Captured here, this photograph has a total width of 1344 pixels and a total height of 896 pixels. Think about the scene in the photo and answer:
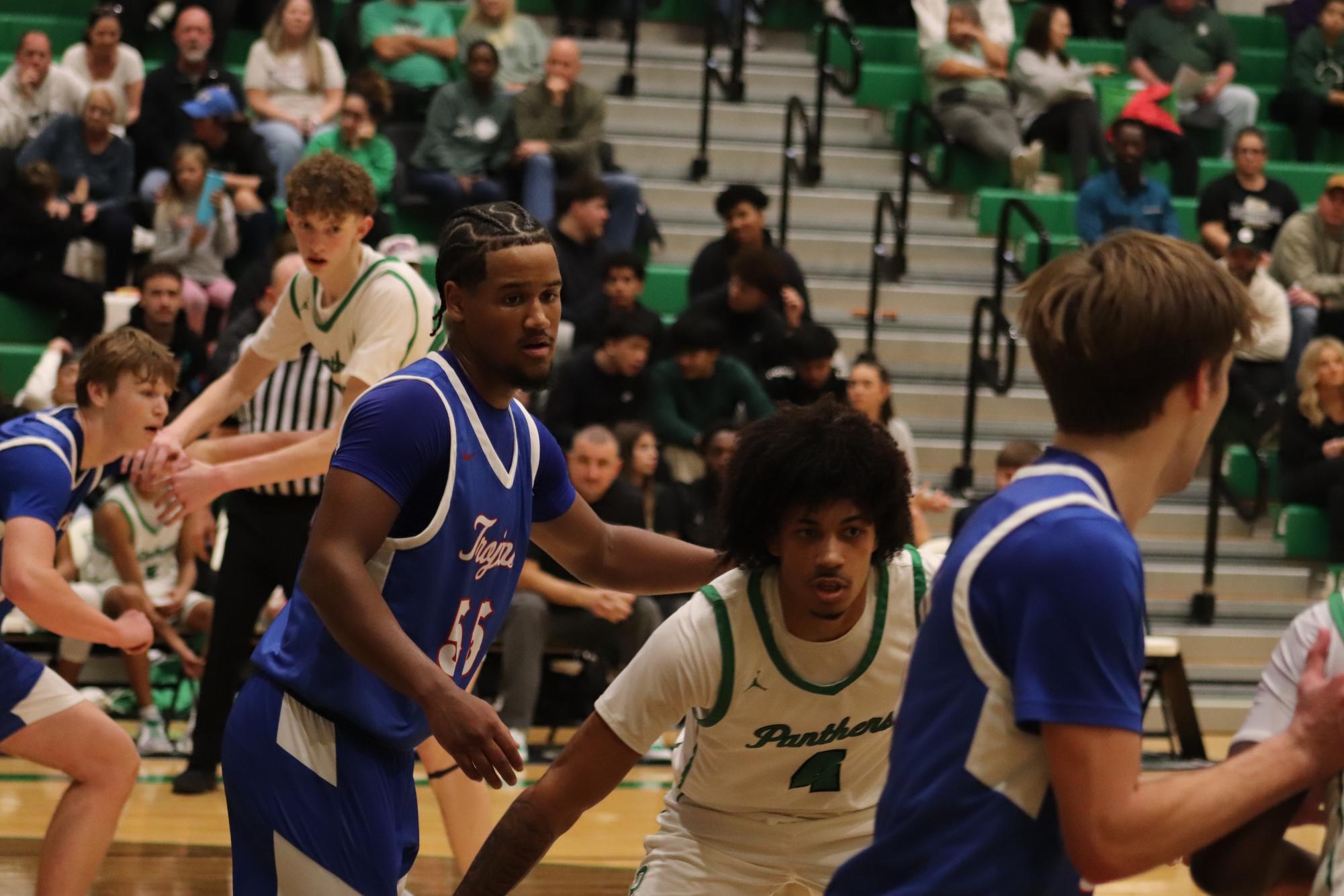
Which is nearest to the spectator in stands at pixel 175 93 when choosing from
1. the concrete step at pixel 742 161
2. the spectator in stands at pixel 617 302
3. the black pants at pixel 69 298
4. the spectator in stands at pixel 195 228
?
the spectator in stands at pixel 195 228

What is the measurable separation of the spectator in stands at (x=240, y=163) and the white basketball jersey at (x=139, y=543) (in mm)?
2088

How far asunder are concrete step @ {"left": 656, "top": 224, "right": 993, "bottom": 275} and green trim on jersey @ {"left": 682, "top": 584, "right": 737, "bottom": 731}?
23.8 feet

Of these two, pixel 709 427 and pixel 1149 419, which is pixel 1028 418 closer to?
pixel 709 427

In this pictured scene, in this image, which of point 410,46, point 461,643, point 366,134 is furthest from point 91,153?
point 461,643

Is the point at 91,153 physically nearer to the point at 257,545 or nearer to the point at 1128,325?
the point at 257,545

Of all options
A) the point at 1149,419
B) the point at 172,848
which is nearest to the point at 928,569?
the point at 1149,419

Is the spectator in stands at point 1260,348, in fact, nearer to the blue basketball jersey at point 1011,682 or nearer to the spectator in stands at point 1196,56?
the spectator in stands at point 1196,56

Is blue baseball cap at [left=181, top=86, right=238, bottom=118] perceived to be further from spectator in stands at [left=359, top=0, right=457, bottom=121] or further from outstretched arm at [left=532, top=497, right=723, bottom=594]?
outstretched arm at [left=532, top=497, right=723, bottom=594]

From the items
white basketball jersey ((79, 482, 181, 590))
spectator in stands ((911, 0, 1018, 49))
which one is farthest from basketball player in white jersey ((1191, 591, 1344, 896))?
spectator in stands ((911, 0, 1018, 49))

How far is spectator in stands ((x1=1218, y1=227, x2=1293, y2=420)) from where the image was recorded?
933 cm

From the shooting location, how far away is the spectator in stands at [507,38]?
403 inches

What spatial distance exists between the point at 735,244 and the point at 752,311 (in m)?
0.56

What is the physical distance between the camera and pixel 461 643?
3.14 m

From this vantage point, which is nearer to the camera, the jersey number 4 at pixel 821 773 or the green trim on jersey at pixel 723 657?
the green trim on jersey at pixel 723 657
